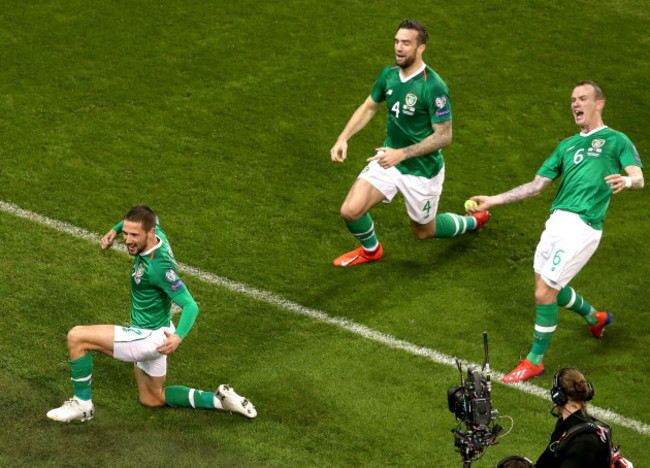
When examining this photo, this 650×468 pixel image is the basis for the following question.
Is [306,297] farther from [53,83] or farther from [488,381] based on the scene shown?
[53,83]

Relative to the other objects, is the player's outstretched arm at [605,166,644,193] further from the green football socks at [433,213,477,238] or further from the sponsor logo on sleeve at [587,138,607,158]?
the green football socks at [433,213,477,238]

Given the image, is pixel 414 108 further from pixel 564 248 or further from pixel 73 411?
pixel 73 411

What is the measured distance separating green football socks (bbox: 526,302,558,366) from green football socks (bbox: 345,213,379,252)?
2050 millimetres

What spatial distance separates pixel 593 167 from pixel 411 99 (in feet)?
6.22

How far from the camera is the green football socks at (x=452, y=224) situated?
31.0 ft

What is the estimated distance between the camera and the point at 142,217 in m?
6.65

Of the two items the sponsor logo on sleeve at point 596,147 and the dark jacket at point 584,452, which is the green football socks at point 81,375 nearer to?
the dark jacket at point 584,452

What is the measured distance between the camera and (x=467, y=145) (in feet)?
37.1

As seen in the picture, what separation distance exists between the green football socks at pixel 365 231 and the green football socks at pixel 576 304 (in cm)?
200

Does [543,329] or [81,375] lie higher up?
[81,375]

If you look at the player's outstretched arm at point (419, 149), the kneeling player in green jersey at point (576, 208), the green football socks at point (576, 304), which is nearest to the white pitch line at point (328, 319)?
the kneeling player in green jersey at point (576, 208)

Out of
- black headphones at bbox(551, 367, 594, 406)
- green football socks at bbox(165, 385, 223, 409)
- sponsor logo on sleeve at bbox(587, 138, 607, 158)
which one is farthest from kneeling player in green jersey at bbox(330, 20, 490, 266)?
black headphones at bbox(551, 367, 594, 406)

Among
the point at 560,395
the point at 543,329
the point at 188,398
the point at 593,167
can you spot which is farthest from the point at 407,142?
the point at 560,395

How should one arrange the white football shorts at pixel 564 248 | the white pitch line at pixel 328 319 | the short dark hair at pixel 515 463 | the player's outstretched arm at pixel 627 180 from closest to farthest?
the short dark hair at pixel 515 463, the player's outstretched arm at pixel 627 180, the white pitch line at pixel 328 319, the white football shorts at pixel 564 248
